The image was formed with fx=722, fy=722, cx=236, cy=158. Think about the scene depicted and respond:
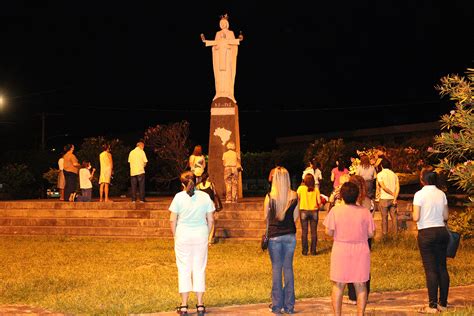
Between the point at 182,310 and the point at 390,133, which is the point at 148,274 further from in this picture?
the point at 390,133

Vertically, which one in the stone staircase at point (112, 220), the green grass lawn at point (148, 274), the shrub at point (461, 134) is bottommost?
the green grass lawn at point (148, 274)

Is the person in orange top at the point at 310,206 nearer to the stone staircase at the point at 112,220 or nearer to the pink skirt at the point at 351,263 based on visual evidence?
the stone staircase at the point at 112,220

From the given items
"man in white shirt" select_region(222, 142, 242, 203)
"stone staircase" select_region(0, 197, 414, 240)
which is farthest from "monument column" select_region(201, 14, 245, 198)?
"stone staircase" select_region(0, 197, 414, 240)

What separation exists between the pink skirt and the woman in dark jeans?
1312 mm

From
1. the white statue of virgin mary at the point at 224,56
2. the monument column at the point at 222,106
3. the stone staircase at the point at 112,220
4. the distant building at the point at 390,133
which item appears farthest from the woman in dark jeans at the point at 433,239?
the distant building at the point at 390,133

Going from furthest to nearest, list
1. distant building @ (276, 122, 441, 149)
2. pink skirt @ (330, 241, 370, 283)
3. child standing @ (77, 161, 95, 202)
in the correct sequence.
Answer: distant building @ (276, 122, 441, 149) → child standing @ (77, 161, 95, 202) → pink skirt @ (330, 241, 370, 283)

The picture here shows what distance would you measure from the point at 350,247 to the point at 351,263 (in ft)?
0.54

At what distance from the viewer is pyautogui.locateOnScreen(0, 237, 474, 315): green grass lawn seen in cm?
939

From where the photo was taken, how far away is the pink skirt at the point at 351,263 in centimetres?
740

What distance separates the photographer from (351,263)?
7.44 meters

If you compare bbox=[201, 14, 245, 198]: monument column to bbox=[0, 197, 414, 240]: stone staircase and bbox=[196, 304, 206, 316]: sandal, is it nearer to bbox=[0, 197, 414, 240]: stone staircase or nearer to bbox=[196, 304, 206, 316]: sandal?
bbox=[0, 197, 414, 240]: stone staircase

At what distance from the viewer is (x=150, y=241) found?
55.6 feet

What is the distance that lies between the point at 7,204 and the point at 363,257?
15.6 metres

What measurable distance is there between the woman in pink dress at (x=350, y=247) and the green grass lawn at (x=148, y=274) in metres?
2.01
